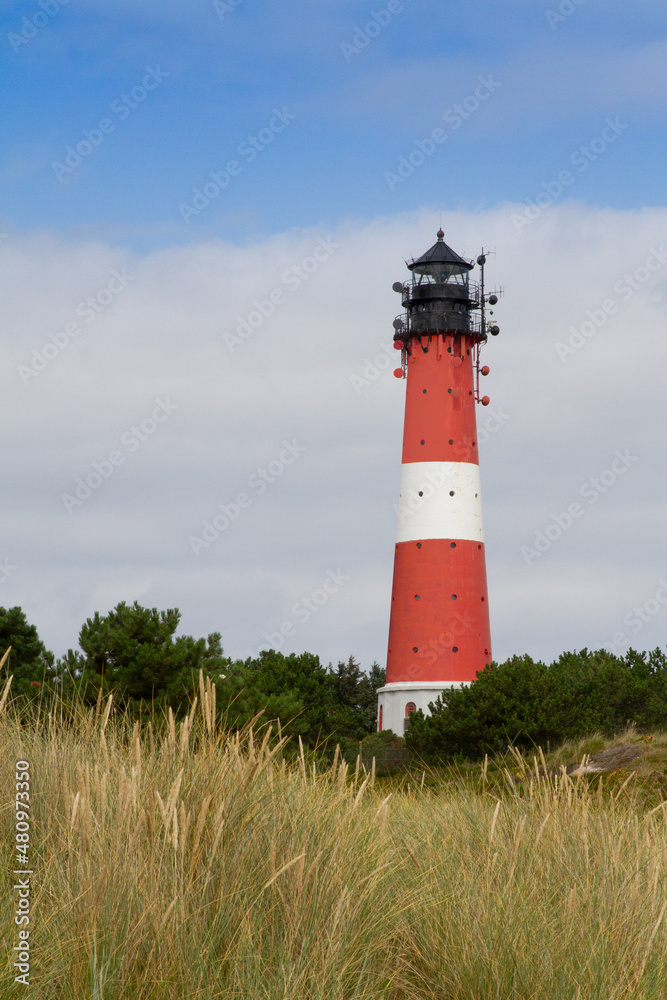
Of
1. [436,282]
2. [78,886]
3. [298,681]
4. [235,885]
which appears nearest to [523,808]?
[235,885]

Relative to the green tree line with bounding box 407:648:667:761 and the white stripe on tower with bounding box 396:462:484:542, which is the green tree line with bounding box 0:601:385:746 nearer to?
the green tree line with bounding box 407:648:667:761

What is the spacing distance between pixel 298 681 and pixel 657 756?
2211 cm

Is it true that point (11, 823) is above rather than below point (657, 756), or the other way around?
below

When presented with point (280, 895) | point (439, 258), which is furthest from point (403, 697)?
point (280, 895)

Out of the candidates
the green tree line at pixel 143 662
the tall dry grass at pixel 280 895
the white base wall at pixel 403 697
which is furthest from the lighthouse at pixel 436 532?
the tall dry grass at pixel 280 895

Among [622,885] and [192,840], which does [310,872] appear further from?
[622,885]

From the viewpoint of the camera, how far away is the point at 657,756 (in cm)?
Answer: 2284

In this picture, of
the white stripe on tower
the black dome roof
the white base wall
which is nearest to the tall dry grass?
the white base wall

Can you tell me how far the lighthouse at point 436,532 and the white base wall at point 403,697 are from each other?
0.12ft

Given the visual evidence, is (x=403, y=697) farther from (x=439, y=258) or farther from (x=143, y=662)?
(x=143, y=662)

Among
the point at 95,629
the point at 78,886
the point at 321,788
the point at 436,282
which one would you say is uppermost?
the point at 436,282

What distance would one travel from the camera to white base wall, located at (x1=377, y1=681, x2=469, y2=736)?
4141 centimetres

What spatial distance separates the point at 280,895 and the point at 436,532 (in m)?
Answer: 36.4

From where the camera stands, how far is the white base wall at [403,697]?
136ft
